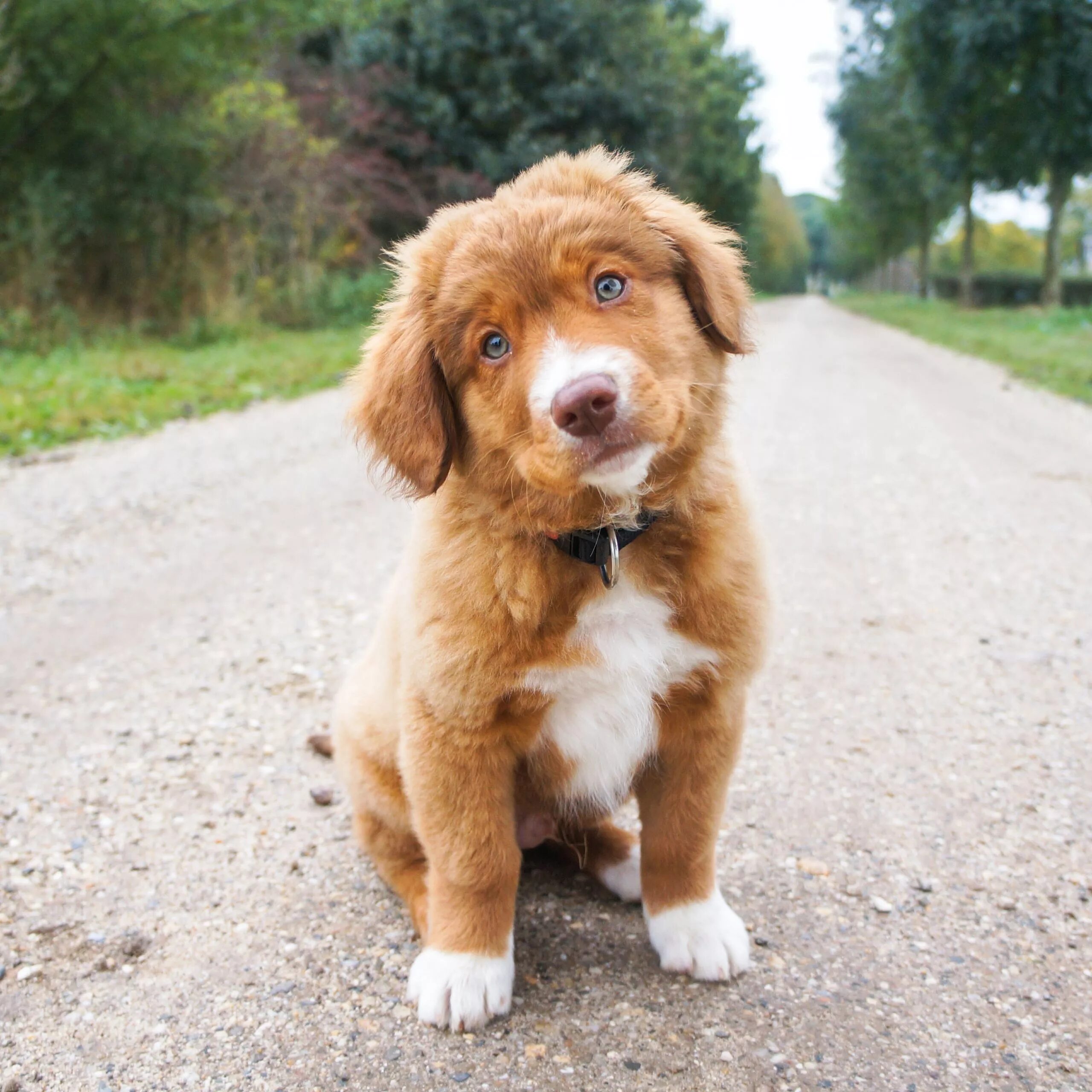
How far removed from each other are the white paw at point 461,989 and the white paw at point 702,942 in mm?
410

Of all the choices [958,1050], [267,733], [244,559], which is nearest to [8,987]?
[267,733]

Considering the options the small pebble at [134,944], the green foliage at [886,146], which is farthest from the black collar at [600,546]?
the green foliage at [886,146]

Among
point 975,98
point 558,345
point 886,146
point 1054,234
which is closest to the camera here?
point 558,345

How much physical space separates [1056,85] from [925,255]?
22.0m

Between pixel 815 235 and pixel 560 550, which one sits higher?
pixel 815 235

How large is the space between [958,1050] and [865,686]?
2.11 metres

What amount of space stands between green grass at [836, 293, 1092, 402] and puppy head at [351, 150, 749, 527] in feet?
35.3

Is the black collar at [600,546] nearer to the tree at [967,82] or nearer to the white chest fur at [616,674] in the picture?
the white chest fur at [616,674]

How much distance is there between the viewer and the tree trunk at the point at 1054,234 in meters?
25.4

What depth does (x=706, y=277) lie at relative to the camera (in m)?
2.53

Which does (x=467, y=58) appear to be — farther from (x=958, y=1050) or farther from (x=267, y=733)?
(x=958, y=1050)

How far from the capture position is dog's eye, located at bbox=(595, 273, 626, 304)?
237cm

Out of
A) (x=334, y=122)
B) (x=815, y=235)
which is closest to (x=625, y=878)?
(x=334, y=122)

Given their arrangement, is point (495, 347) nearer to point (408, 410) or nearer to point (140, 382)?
point (408, 410)
